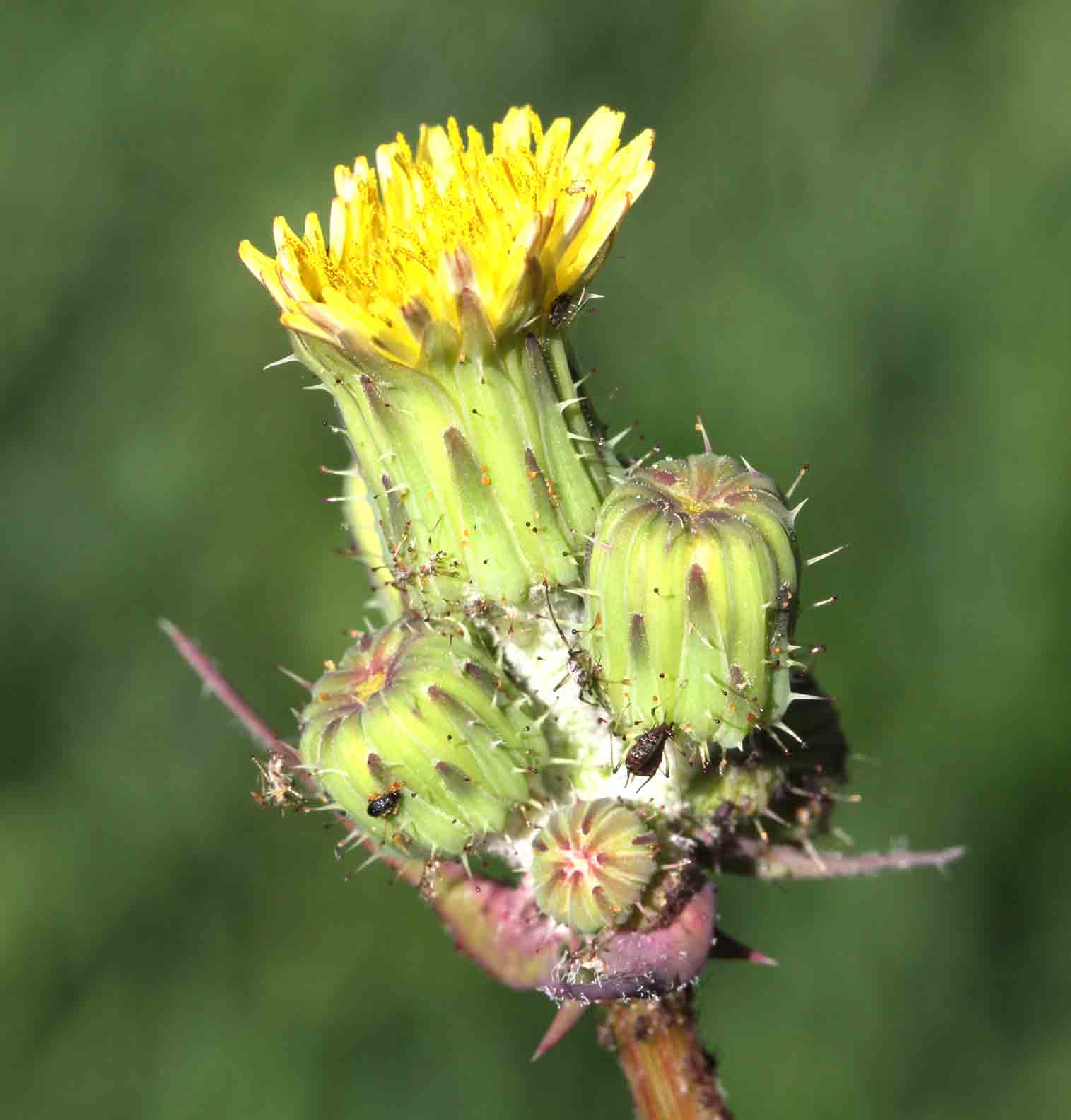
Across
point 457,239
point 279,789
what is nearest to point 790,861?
point 279,789

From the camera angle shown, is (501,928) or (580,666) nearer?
(580,666)

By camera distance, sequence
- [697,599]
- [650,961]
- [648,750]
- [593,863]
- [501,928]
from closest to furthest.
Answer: [697,599] → [648,750] → [593,863] → [650,961] → [501,928]

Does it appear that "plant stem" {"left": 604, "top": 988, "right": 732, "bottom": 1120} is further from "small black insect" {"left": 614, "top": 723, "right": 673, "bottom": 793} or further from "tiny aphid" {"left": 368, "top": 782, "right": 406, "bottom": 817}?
"tiny aphid" {"left": 368, "top": 782, "right": 406, "bottom": 817}

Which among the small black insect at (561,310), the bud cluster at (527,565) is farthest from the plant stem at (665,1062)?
the small black insect at (561,310)

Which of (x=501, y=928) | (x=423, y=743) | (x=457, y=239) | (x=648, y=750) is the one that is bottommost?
(x=501, y=928)

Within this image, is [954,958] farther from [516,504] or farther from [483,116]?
[483,116]

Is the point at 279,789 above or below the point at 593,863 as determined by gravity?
above

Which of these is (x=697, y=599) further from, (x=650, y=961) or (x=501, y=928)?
(x=501, y=928)
